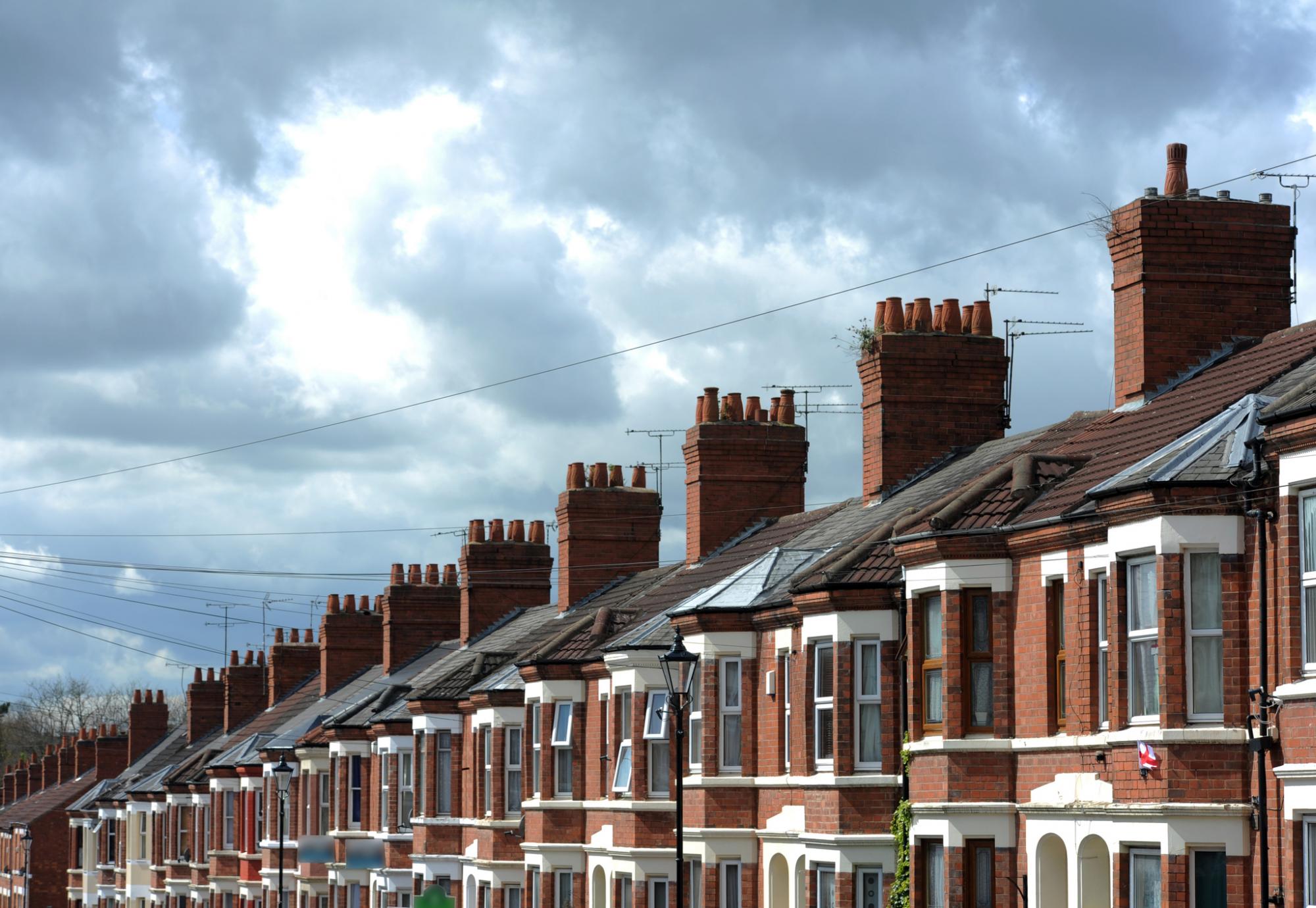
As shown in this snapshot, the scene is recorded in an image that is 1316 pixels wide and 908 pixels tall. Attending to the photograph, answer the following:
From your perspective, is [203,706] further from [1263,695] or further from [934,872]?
[1263,695]

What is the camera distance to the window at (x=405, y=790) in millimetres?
47719

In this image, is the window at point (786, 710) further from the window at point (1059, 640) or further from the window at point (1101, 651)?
the window at point (1101, 651)

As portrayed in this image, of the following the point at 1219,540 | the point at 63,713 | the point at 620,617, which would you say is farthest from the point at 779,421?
the point at 63,713

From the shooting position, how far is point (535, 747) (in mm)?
38812

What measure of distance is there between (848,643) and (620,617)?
1190cm

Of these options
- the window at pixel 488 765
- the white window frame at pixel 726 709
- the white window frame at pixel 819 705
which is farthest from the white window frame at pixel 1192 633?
the window at pixel 488 765

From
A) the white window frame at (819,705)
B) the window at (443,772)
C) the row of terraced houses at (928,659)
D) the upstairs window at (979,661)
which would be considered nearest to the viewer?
the row of terraced houses at (928,659)

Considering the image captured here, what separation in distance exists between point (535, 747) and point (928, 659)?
15247mm

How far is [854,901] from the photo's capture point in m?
27.2

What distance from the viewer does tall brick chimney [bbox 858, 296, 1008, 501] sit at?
34.4m

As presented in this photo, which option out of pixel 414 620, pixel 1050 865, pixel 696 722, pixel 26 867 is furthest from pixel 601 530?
pixel 26 867

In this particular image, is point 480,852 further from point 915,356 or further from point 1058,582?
point 1058,582

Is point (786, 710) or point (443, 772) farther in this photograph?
point (443, 772)

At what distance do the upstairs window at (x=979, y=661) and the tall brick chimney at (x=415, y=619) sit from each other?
35150 millimetres
